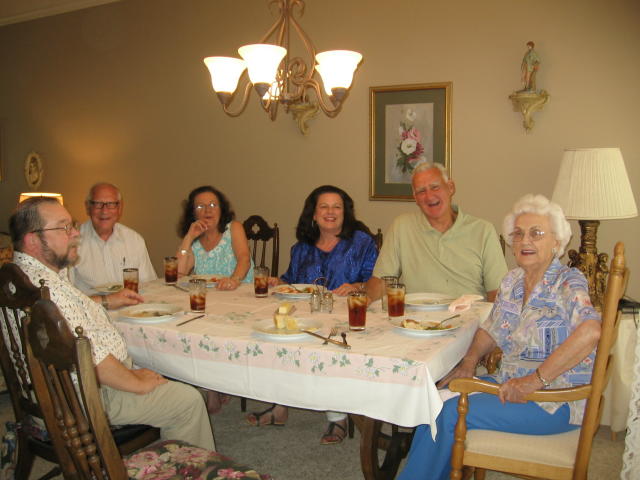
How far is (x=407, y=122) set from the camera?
3.71 m

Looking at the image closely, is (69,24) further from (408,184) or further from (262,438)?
(262,438)

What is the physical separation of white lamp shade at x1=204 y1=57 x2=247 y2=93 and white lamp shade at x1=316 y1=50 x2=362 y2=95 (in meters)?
0.36

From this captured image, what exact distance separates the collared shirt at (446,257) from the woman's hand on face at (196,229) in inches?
39.5

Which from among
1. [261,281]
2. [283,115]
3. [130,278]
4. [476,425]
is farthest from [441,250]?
[283,115]

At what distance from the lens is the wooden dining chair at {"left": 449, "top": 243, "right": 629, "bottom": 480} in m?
1.49

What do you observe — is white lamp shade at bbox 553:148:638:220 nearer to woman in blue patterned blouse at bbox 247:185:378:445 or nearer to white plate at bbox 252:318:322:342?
woman in blue patterned blouse at bbox 247:185:378:445

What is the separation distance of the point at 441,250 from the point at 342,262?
0.53m

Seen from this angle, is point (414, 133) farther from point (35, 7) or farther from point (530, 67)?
point (35, 7)

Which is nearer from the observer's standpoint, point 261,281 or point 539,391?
point 539,391

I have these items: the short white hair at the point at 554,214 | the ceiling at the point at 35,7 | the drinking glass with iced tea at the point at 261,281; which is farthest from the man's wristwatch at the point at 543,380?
the ceiling at the point at 35,7

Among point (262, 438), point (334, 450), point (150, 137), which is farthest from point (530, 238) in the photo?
point (150, 137)

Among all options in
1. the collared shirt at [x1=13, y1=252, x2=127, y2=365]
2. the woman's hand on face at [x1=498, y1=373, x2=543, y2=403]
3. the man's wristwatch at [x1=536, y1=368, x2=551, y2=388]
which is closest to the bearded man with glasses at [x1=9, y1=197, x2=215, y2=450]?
the collared shirt at [x1=13, y1=252, x2=127, y2=365]

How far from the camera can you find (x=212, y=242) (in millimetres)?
3184

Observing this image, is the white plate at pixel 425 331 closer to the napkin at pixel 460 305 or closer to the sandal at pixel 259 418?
the napkin at pixel 460 305
